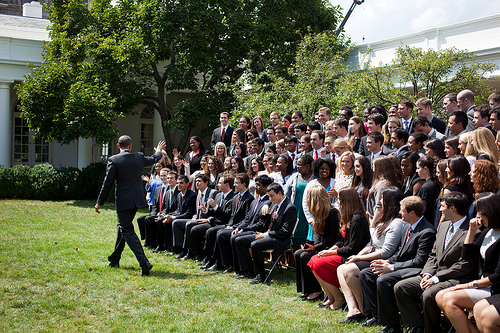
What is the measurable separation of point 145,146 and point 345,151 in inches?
978

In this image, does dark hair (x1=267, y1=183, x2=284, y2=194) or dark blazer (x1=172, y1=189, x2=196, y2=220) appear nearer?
dark hair (x1=267, y1=183, x2=284, y2=194)

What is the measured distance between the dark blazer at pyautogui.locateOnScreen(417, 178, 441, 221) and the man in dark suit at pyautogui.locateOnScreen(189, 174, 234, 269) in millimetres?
4506

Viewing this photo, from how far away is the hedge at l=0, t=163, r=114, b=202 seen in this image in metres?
22.5

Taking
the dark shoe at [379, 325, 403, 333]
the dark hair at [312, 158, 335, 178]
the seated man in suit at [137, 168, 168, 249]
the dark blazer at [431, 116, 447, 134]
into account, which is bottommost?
the dark shoe at [379, 325, 403, 333]

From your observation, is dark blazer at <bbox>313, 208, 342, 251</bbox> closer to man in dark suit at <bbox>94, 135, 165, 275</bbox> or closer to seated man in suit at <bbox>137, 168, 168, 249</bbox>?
man in dark suit at <bbox>94, 135, 165, 275</bbox>

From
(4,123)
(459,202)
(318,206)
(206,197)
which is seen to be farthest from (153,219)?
(4,123)

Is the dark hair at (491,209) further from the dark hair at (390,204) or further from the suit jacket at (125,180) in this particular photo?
the suit jacket at (125,180)

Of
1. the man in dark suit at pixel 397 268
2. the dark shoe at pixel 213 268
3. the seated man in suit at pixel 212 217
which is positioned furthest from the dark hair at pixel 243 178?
the man in dark suit at pixel 397 268

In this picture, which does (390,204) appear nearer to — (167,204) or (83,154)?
(167,204)

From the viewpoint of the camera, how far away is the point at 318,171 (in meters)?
8.27

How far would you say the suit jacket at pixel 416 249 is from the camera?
5.72m

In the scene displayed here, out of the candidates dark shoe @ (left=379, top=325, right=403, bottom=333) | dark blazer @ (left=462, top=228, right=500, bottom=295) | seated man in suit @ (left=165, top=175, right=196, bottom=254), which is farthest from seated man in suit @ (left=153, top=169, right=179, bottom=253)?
dark blazer @ (left=462, top=228, right=500, bottom=295)

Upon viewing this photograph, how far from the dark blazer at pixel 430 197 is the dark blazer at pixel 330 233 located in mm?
1459

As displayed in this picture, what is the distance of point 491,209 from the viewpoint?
4.85 meters
